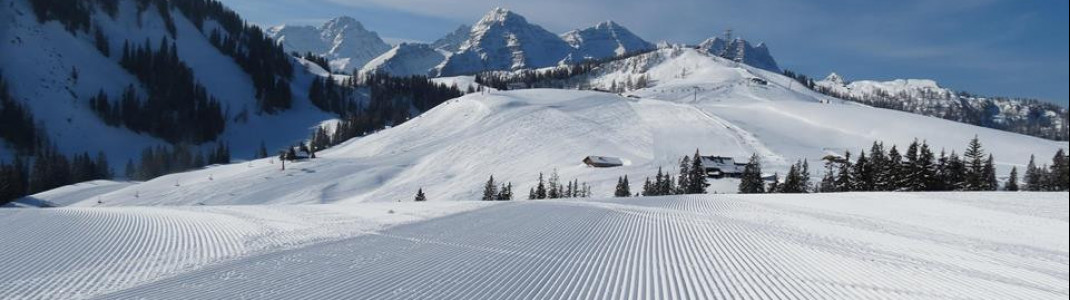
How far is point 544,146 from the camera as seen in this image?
320 feet

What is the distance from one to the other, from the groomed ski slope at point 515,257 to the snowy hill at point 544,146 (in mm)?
44735

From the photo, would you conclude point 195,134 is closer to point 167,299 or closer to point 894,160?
point 894,160

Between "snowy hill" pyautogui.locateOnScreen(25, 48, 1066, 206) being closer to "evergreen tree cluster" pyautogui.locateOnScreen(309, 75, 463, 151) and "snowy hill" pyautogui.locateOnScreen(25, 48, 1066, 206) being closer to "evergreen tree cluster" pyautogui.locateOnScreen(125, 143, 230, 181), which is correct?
"evergreen tree cluster" pyautogui.locateOnScreen(125, 143, 230, 181)

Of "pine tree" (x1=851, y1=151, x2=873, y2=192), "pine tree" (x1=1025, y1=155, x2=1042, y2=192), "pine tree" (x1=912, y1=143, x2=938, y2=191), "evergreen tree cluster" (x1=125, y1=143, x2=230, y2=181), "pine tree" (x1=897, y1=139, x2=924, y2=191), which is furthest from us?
"evergreen tree cluster" (x1=125, y1=143, x2=230, y2=181)

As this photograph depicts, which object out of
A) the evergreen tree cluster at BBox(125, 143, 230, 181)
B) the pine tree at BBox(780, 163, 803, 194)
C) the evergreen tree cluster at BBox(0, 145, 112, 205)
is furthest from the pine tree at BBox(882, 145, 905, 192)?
the evergreen tree cluster at BBox(125, 143, 230, 181)

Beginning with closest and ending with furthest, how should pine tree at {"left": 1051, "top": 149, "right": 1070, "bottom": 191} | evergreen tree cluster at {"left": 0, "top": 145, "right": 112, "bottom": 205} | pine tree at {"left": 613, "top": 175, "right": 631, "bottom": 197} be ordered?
pine tree at {"left": 1051, "top": 149, "right": 1070, "bottom": 191}, pine tree at {"left": 613, "top": 175, "right": 631, "bottom": 197}, evergreen tree cluster at {"left": 0, "top": 145, "right": 112, "bottom": 205}

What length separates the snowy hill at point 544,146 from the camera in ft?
247

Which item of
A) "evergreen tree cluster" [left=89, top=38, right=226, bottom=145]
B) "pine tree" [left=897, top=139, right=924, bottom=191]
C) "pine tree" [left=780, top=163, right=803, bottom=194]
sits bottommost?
"pine tree" [left=780, top=163, right=803, bottom=194]

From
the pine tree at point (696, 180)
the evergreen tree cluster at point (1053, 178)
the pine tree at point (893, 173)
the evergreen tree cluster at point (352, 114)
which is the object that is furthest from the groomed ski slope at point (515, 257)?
the evergreen tree cluster at point (352, 114)

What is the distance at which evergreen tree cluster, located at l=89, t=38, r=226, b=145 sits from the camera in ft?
468

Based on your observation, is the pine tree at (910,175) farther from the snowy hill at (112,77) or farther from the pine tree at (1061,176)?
the snowy hill at (112,77)

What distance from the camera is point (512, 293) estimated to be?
11.7 metres

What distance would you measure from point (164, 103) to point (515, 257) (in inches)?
6614

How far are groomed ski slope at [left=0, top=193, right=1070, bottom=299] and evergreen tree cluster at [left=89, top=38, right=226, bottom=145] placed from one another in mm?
139492
